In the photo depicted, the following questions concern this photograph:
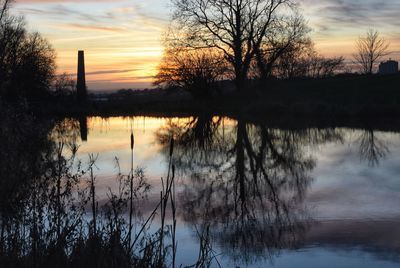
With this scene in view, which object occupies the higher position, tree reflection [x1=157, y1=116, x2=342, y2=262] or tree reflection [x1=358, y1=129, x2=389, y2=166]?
tree reflection [x1=358, y1=129, x2=389, y2=166]

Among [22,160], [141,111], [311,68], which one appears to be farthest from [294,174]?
[311,68]

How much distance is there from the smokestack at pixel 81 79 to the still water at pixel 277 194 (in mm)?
33551

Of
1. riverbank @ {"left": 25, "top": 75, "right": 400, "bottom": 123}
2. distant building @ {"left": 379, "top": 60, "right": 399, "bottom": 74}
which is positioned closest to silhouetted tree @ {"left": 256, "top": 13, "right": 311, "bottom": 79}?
riverbank @ {"left": 25, "top": 75, "right": 400, "bottom": 123}

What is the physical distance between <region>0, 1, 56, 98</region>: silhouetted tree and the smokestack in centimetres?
352

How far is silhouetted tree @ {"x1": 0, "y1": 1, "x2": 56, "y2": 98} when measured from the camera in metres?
46.2

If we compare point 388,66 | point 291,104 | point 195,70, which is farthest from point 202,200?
point 388,66

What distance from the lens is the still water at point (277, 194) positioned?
691 cm

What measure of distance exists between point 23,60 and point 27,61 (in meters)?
0.40

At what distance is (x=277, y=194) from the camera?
10750mm

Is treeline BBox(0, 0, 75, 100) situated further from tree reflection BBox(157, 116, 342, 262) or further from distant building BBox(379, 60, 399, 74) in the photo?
distant building BBox(379, 60, 399, 74)

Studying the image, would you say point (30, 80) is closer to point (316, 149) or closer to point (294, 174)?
point (316, 149)

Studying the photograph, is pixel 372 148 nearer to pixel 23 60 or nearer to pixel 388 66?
pixel 23 60

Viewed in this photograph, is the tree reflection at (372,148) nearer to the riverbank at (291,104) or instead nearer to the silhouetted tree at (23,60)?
the riverbank at (291,104)

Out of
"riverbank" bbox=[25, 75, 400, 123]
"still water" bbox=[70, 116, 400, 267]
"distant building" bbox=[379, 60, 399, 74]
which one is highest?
"distant building" bbox=[379, 60, 399, 74]
